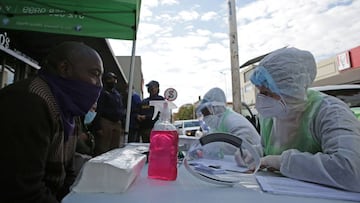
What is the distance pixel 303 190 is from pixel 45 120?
2.81 ft

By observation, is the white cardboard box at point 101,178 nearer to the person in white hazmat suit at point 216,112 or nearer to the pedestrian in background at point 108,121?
the person in white hazmat suit at point 216,112

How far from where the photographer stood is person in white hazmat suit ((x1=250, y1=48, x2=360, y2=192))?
0.90m

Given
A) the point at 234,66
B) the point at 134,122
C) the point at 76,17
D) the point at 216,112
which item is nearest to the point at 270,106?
the point at 216,112

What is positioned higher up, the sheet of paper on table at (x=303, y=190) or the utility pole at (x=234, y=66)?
the utility pole at (x=234, y=66)

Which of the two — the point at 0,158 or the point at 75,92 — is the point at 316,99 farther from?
the point at 0,158

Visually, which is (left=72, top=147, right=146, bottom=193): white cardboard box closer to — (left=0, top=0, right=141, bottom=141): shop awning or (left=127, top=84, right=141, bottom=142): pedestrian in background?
(left=0, top=0, right=141, bottom=141): shop awning

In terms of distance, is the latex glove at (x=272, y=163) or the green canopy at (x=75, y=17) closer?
the latex glove at (x=272, y=163)

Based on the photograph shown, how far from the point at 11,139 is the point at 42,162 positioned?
111mm

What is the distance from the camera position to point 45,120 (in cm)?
81

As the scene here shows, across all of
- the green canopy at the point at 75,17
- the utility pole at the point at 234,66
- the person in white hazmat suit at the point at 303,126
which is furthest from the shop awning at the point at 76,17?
the utility pole at the point at 234,66

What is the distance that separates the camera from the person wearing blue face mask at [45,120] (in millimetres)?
710

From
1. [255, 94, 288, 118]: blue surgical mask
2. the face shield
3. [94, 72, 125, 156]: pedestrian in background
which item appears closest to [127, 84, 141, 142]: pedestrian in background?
[94, 72, 125, 156]: pedestrian in background

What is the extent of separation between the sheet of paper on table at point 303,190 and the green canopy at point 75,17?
2.16 metres

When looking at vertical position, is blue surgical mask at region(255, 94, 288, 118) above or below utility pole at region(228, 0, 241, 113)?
below
